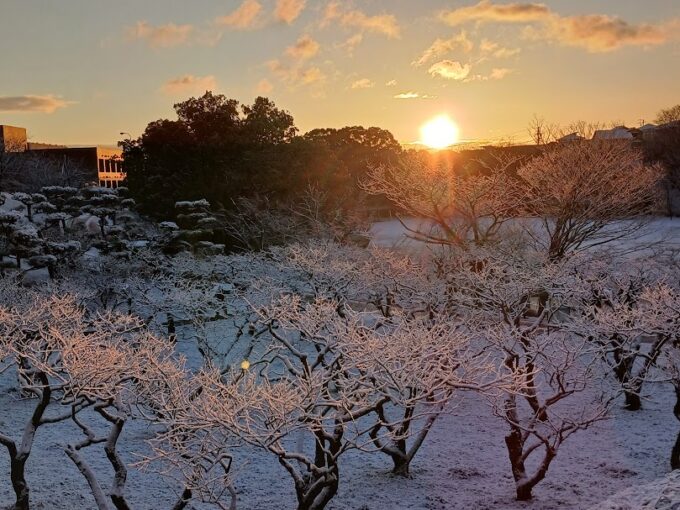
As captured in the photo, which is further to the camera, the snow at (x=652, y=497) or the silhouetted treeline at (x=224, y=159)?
the silhouetted treeline at (x=224, y=159)

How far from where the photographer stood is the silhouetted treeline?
25.8 meters

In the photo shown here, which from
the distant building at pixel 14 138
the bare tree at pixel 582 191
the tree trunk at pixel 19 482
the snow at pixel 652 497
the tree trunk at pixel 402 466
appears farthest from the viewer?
the distant building at pixel 14 138

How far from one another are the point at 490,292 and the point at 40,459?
8846mm

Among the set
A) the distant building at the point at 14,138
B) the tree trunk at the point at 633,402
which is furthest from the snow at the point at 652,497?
the distant building at the point at 14,138

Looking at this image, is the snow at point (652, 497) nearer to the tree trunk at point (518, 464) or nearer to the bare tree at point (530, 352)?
the bare tree at point (530, 352)

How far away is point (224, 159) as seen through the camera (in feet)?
86.7

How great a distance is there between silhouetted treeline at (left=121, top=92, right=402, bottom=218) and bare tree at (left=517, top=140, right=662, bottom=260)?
8897 mm

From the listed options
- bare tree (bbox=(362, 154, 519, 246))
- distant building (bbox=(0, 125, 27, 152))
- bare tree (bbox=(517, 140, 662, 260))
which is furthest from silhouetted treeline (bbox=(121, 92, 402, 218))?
distant building (bbox=(0, 125, 27, 152))

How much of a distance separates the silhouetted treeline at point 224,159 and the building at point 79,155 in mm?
20604

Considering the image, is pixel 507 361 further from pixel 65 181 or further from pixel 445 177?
pixel 65 181

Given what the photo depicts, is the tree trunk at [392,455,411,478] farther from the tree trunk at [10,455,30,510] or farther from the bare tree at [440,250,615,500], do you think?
the tree trunk at [10,455,30,510]

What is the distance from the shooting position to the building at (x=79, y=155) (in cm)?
4762

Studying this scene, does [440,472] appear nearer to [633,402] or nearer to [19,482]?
[633,402]

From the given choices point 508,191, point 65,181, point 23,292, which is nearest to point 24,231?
point 23,292
